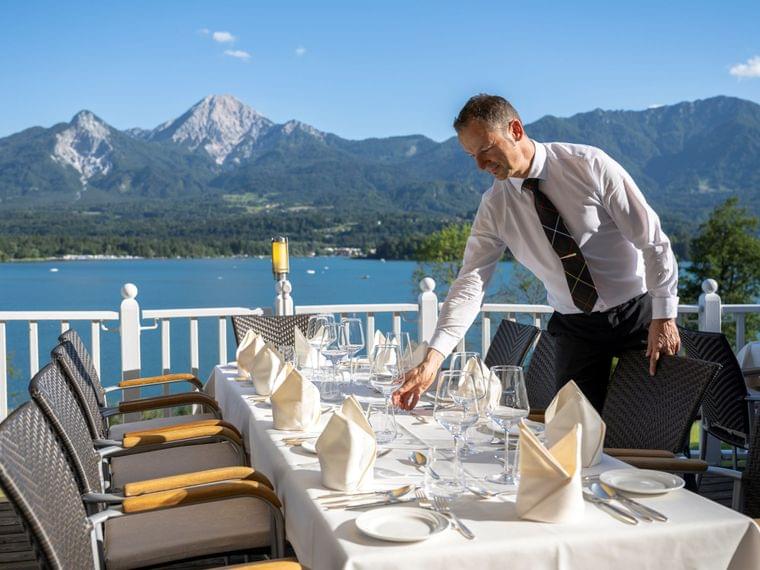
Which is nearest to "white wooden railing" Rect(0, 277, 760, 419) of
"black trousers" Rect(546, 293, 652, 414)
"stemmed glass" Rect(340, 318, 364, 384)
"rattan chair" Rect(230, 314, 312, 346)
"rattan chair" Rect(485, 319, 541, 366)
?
"rattan chair" Rect(230, 314, 312, 346)

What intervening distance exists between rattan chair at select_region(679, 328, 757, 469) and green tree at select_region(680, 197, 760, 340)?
80.3 ft

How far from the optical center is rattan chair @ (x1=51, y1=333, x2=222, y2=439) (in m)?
2.86

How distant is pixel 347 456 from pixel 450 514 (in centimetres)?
29

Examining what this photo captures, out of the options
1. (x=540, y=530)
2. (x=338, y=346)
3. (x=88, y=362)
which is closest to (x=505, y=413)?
(x=540, y=530)

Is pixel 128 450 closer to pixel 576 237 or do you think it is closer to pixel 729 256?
pixel 576 237

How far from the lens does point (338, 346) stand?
3164 mm

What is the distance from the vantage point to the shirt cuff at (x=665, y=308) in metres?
2.51

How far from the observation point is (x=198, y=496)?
195cm

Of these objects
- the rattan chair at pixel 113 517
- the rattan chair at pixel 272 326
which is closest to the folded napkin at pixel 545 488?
the rattan chair at pixel 113 517

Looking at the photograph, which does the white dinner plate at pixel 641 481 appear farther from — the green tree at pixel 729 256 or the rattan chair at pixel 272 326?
the green tree at pixel 729 256

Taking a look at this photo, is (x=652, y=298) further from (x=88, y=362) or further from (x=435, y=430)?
(x=88, y=362)

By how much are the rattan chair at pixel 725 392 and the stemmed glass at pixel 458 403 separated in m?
2.07

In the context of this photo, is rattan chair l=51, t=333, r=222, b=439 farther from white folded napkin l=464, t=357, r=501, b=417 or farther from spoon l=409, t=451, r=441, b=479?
white folded napkin l=464, t=357, r=501, b=417

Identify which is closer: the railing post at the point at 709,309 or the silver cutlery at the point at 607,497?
the silver cutlery at the point at 607,497
